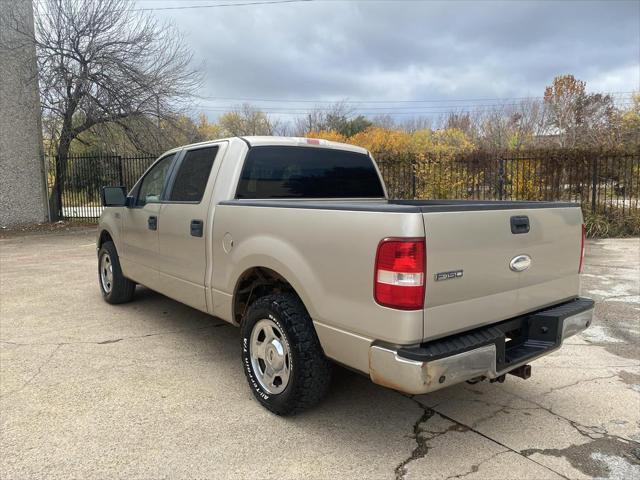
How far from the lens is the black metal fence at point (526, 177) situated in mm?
13008

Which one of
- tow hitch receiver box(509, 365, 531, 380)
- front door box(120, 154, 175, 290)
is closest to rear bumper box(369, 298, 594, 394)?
tow hitch receiver box(509, 365, 531, 380)

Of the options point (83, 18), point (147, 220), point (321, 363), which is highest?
point (83, 18)

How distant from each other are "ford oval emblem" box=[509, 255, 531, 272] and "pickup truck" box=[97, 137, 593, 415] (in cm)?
1

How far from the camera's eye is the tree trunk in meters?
16.6

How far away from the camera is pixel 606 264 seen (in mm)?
8938

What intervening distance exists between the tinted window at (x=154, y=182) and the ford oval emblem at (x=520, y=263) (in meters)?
3.40

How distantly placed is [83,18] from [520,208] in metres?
16.3

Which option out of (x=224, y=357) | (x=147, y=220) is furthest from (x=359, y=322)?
(x=147, y=220)

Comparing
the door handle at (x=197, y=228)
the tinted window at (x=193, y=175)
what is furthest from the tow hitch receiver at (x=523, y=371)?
the tinted window at (x=193, y=175)

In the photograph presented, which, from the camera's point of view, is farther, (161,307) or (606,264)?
(606,264)

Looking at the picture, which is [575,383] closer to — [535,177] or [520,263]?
[520,263]

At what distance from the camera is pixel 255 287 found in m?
3.67

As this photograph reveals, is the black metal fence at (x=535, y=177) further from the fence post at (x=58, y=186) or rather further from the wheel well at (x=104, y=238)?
the fence post at (x=58, y=186)

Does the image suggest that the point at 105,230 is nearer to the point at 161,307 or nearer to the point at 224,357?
the point at 161,307
